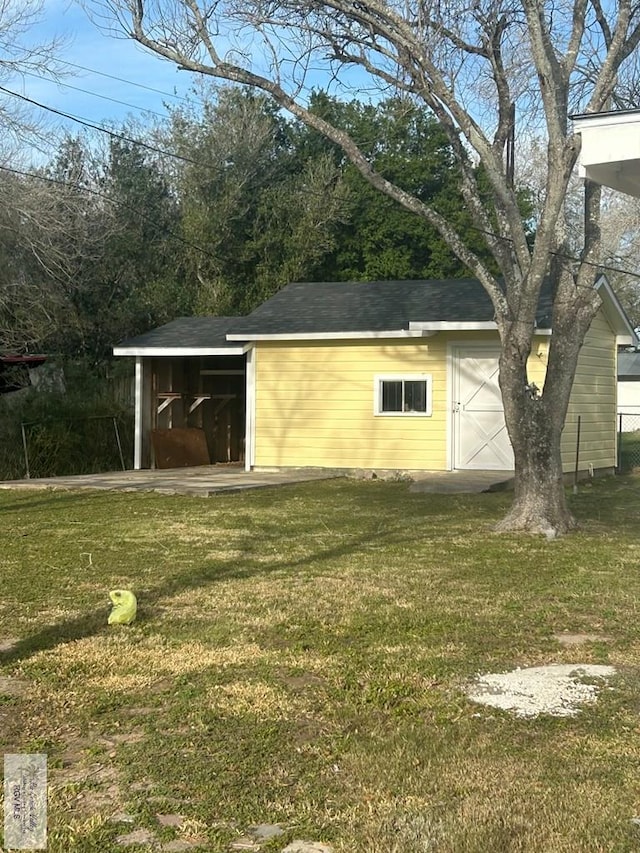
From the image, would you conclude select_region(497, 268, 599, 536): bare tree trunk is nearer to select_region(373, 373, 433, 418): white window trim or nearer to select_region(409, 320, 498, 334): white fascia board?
select_region(409, 320, 498, 334): white fascia board

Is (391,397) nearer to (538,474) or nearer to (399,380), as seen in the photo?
(399,380)

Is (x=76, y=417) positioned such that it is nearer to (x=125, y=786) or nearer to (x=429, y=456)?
(x=429, y=456)

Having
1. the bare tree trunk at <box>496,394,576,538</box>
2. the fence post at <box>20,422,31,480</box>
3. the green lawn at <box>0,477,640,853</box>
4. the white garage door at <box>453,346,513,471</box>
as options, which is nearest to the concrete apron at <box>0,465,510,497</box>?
the white garage door at <box>453,346,513,471</box>

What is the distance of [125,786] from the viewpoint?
136 inches

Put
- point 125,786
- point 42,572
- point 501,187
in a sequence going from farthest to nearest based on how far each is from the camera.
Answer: point 501,187 < point 42,572 < point 125,786

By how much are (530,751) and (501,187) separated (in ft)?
23.5

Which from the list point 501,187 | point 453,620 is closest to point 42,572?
point 453,620

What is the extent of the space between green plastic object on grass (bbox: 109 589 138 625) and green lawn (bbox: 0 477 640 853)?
0.07 m

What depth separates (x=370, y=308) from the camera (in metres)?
17.6

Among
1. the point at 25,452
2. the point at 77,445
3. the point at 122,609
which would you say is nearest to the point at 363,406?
the point at 77,445

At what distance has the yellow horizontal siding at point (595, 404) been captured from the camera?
640 inches

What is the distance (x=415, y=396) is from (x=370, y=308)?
7.12 feet

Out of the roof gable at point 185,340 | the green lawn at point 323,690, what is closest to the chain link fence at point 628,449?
the roof gable at point 185,340

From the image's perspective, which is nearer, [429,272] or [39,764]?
[39,764]
